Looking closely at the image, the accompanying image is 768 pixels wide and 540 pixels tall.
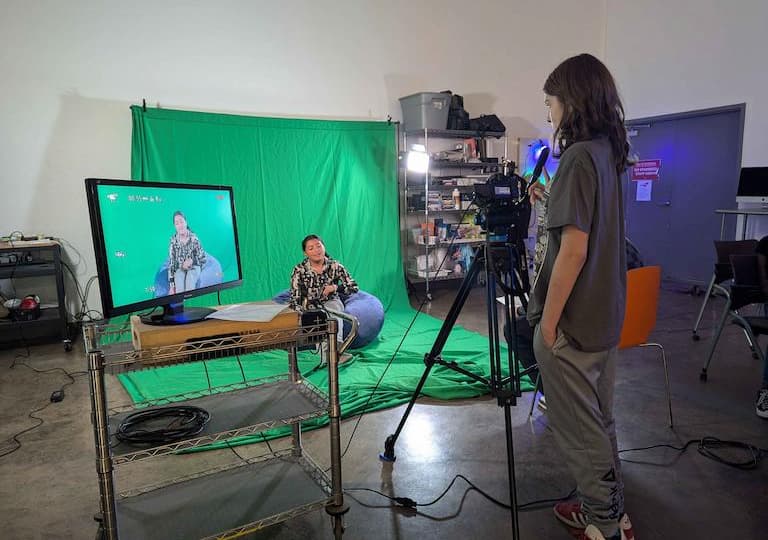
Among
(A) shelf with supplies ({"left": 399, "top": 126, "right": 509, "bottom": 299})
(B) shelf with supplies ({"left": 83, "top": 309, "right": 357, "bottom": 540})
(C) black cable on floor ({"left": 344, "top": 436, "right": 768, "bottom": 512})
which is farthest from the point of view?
(A) shelf with supplies ({"left": 399, "top": 126, "right": 509, "bottom": 299})

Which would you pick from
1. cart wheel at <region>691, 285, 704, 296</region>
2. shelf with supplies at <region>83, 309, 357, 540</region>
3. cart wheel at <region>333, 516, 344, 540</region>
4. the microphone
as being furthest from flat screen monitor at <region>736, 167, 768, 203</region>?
cart wheel at <region>333, 516, 344, 540</region>

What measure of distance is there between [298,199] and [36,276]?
7.46ft

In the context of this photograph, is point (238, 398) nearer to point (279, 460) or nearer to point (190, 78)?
point (279, 460)

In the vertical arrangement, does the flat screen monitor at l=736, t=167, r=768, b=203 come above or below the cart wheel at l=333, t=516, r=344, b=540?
above

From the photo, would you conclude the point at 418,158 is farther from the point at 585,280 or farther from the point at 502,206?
the point at 585,280

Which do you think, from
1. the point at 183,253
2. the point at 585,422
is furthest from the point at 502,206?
the point at 183,253

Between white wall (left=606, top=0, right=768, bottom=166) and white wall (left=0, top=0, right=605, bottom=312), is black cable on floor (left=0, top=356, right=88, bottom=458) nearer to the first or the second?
white wall (left=0, top=0, right=605, bottom=312)

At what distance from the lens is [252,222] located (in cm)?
480

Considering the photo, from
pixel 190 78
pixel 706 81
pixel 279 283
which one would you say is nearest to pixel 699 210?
pixel 706 81

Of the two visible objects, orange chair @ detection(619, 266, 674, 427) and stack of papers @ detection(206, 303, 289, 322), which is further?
orange chair @ detection(619, 266, 674, 427)

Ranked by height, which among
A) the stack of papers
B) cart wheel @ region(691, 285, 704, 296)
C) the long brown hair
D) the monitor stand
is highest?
the long brown hair

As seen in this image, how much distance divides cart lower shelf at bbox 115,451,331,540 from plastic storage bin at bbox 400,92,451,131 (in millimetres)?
4088

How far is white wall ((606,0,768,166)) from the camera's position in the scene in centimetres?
520

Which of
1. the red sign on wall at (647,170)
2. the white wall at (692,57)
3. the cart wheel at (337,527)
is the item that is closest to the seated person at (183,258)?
the cart wheel at (337,527)
